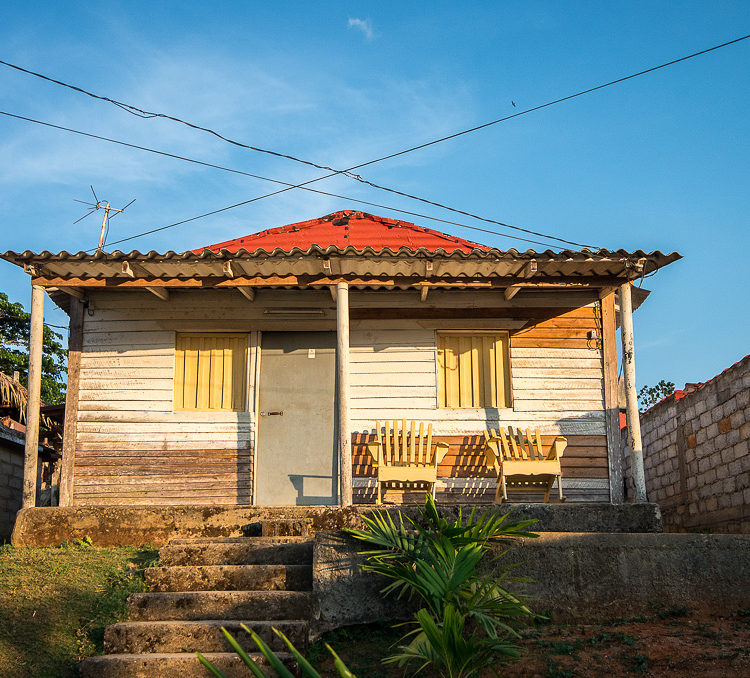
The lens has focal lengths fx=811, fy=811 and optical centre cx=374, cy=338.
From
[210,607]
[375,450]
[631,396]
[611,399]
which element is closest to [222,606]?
[210,607]

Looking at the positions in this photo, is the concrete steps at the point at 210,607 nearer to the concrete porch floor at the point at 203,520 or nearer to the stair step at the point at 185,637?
the stair step at the point at 185,637

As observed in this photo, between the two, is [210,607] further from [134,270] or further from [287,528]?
[134,270]

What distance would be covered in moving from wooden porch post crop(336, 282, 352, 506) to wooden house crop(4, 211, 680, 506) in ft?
1.97

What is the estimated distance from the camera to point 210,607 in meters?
5.71

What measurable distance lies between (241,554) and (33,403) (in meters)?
3.16

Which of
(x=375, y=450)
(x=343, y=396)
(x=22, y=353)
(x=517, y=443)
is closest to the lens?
(x=343, y=396)

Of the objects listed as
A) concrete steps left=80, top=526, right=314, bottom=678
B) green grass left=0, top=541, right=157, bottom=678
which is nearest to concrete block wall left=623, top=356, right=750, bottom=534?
concrete steps left=80, top=526, right=314, bottom=678

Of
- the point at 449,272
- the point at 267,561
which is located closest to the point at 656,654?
the point at 267,561

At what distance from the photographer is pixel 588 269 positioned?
8734 millimetres

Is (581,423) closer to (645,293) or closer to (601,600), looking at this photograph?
(645,293)

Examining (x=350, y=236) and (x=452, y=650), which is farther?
(x=350, y=236)

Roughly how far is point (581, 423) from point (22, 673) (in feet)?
21.8

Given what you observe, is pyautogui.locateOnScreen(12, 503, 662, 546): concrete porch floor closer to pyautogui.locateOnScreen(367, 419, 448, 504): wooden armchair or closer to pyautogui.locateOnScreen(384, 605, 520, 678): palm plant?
pyautogui.locateOnScreen(367, 419, 448, 504): wooden armchair

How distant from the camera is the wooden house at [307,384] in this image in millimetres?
9461
